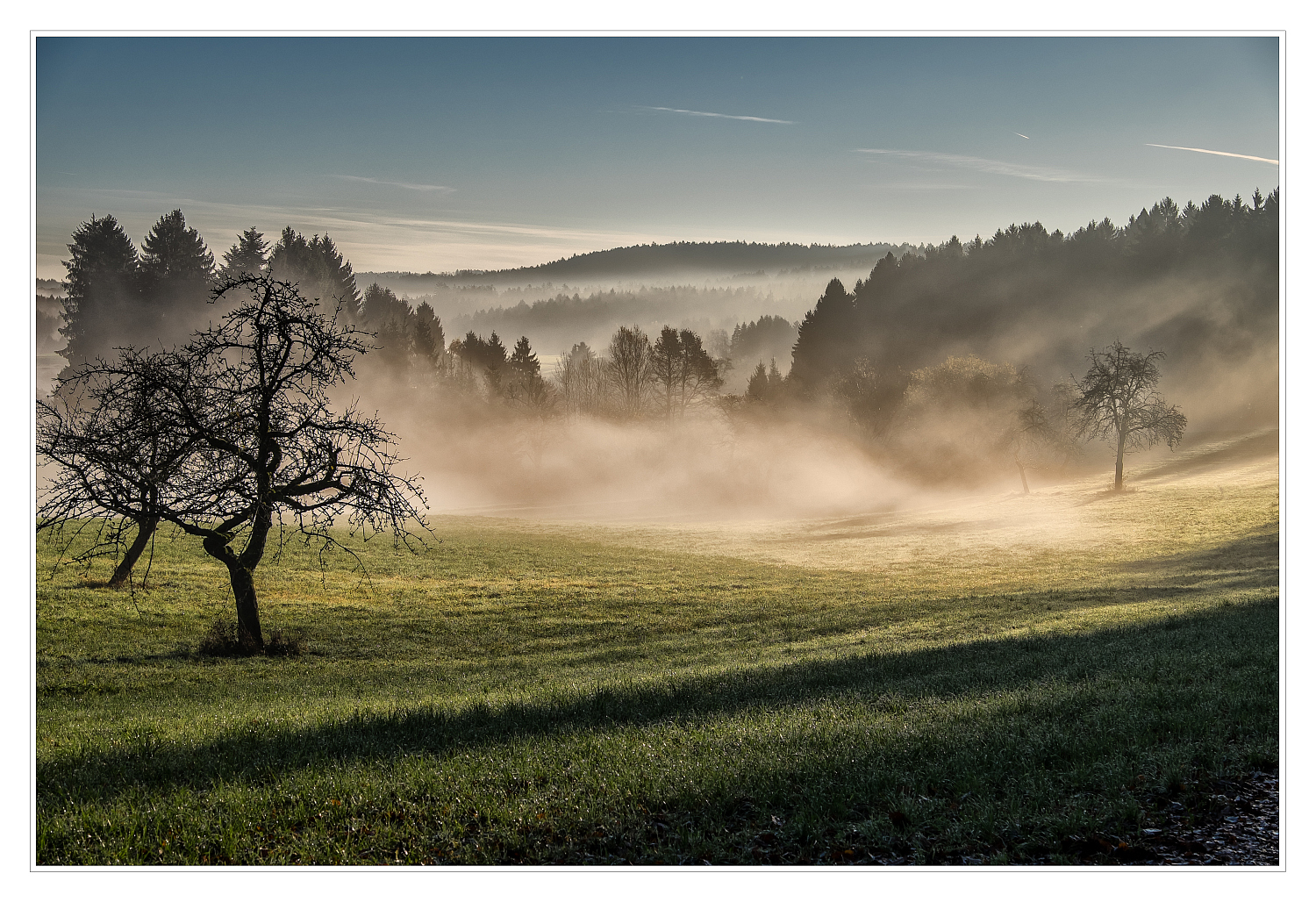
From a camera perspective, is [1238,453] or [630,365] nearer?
[1238,453]

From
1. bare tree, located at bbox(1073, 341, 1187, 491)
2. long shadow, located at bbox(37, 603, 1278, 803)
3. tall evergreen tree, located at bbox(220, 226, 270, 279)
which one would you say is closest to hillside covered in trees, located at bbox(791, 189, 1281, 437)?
bare tree, located at bbox(1073, 341, 1187, 491)

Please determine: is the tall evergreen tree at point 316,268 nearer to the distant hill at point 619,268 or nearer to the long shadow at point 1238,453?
the distant hill at point 619,268

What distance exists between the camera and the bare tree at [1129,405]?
4222 centimetres

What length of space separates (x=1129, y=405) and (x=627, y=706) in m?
45.6

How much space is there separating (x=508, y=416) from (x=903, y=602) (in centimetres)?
2369

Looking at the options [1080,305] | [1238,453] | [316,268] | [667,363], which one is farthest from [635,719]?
[1080,305]

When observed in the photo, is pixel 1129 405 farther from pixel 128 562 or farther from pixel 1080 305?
pixel 128 562

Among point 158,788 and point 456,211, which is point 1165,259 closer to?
point 456,211

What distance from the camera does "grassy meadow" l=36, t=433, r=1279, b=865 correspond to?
5.21 meters

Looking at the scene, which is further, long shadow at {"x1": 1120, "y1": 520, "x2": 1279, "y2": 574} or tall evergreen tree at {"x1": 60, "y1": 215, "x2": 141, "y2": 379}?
long shadow at {"x1": 1120, "y1": 520, "x2": 1279, "y2": 574}

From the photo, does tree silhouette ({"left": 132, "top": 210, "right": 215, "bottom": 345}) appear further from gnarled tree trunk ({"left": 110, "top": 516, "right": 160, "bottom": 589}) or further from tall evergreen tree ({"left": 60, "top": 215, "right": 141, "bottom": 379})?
gnarled tree trunk ({"left": 110, "top": 516, "right": 160, "bottom": 589})

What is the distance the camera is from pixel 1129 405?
43375mm

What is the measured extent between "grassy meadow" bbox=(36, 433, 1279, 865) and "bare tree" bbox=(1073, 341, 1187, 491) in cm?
2242
